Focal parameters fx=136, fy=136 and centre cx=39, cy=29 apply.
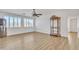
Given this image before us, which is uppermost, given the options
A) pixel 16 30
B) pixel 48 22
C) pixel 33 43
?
pixel 48 22

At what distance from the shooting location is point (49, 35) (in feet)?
7.53

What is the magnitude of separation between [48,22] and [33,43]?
435 millimetres

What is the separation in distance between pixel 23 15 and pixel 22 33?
30 centimetres

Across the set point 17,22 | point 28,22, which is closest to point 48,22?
point 28,22

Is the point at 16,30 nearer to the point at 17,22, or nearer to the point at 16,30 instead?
the point at 16,30

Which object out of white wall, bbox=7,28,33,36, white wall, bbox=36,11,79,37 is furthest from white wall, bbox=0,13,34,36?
white wall, bbox=36,11,79,37

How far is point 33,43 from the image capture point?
2.22 meters

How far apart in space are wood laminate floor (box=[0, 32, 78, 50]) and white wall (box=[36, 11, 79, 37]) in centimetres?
12

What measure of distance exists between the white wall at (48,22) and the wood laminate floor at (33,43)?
12cm

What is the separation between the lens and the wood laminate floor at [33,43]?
2.19 m

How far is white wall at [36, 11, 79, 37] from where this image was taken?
2.22 m

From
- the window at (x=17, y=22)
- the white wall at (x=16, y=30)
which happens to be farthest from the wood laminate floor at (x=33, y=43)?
the window at (x=17, y=22)
